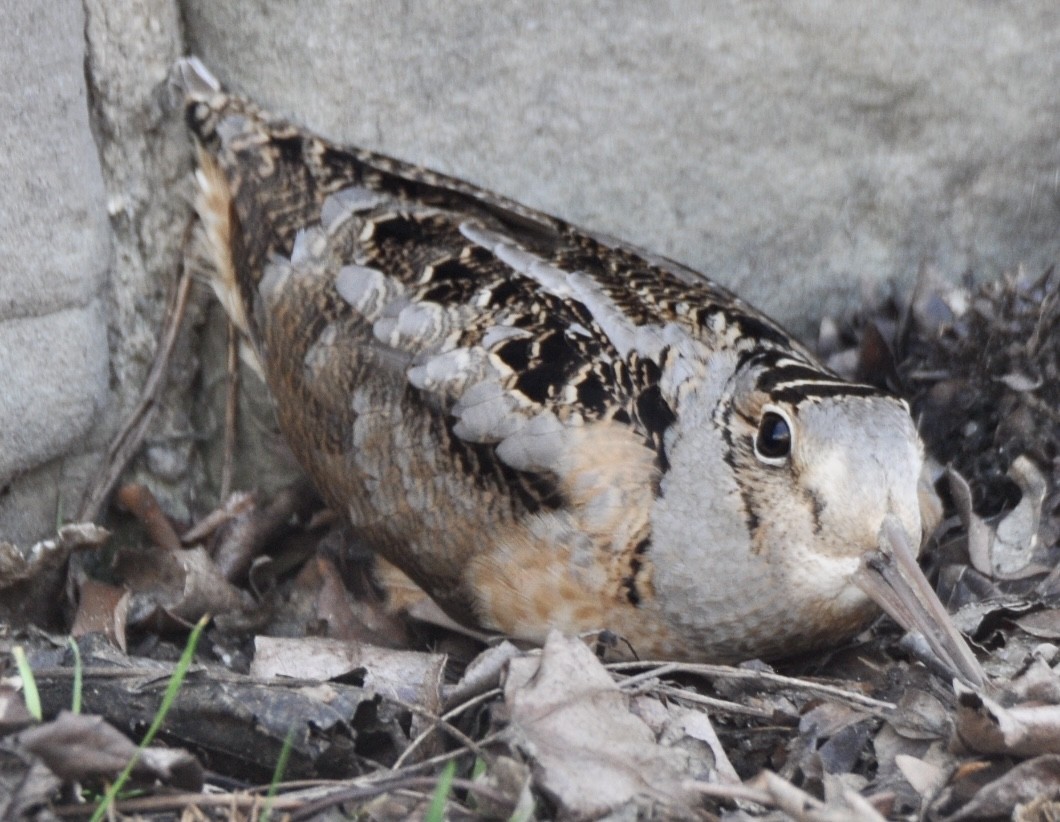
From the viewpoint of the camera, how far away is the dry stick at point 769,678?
3121 mm

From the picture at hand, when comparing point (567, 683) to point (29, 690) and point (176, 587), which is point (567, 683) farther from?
point (176, 587)

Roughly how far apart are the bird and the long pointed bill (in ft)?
0.15

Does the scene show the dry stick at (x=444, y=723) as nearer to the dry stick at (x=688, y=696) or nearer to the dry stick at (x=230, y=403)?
the dry stick at (x=688, y=696)

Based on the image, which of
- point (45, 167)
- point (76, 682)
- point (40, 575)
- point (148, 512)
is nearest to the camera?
point (76, 682)

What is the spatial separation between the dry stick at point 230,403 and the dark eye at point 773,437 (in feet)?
5.61

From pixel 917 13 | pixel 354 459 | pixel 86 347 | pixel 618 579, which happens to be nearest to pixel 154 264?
pixel 86 347

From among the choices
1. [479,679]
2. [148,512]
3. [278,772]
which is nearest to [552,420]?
[479,679]

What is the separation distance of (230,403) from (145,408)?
0.27 m

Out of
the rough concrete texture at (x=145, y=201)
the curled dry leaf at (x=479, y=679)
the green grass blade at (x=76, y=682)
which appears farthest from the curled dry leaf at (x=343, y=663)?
the rough concrete texture at (x=145, y=201)

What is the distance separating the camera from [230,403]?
441 cm

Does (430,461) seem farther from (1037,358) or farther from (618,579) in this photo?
(1037,358)

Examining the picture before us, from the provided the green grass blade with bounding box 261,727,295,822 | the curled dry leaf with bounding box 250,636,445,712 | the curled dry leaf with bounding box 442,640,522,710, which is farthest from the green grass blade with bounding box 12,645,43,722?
the curled dry leaf with bounding box 442,640,522,710

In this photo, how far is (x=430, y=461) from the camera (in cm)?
362

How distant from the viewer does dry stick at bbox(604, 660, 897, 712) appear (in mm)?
3121
